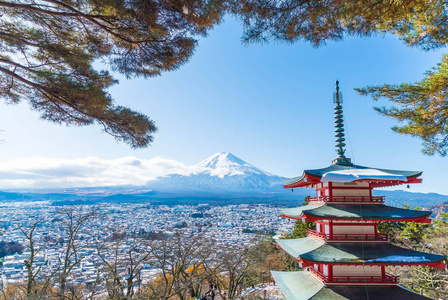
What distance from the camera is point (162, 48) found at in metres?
4.39

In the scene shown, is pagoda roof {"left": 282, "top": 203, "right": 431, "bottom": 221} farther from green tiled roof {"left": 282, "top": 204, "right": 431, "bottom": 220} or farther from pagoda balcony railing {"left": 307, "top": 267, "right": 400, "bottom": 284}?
pagoda balcony railing {"left": 307, "top": 267, "right": 400, "bottom": 284}

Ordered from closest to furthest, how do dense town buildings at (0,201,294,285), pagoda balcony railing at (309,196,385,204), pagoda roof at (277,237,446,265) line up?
pagoda roof at (277,237,446,265), pagoda balcony railing at (309,196,385,204), dense town buildings at (0,201,294,285)

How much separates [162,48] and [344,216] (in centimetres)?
501

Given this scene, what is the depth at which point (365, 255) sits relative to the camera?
522cm

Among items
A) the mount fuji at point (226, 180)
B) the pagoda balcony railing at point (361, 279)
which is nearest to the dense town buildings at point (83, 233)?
the pagoda balcony railing at point (361, 279)

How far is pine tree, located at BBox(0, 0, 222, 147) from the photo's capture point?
3.72m

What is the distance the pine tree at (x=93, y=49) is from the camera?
3717 millimetres

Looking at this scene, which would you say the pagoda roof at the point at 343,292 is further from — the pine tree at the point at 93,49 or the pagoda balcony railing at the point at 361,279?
the pine tree at the point at 93,49

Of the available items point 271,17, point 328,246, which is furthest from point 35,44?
point 328,246

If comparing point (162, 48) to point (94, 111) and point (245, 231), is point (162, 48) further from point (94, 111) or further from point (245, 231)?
point (245, 231)

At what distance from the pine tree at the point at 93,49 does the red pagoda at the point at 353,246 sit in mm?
3646

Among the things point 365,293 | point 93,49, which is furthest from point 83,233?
point 365,293

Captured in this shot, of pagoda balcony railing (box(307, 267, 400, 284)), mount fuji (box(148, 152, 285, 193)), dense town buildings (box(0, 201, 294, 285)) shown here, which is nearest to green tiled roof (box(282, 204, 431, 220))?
pagoda balcony railing (box(307, 267, 400, 284))

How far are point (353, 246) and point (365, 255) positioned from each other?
0.37 metres
